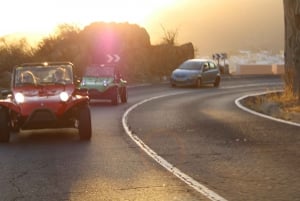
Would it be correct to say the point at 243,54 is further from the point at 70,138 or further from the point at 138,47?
the point at 70,138

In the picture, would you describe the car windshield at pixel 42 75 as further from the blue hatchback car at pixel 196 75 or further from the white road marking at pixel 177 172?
the blue hatchback car at pixel 196 75

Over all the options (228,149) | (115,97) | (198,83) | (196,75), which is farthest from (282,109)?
(198,83)

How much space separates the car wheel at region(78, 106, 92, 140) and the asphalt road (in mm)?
209

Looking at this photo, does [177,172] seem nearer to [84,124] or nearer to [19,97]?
[84,124]

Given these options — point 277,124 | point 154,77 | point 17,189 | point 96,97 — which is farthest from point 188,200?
point 154,77

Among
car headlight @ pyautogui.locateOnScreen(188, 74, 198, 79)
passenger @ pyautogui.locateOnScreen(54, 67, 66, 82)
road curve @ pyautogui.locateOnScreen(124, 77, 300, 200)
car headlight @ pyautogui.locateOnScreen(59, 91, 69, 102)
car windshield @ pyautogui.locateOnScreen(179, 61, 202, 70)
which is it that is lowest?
car headlight @ pyautogui.locateOnScreen(188, 74, 198, 79)

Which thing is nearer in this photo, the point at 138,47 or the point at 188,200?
the point at 188,200

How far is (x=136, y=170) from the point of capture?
1017cm

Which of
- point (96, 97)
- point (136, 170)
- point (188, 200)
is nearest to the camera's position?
point (188, 200)

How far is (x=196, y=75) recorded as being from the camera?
135ft

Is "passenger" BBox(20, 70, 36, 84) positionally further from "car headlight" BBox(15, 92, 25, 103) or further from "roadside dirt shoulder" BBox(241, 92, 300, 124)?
"roadside dirt shoulder" BBox(241, 92, 300, 124)

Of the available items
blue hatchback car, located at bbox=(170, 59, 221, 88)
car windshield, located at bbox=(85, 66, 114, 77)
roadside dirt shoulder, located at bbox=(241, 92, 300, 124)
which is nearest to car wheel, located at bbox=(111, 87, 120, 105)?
car windshield, located at bbox=(85, 66, 114, 77)

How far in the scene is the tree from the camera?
83.9 feet

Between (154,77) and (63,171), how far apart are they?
137ft
